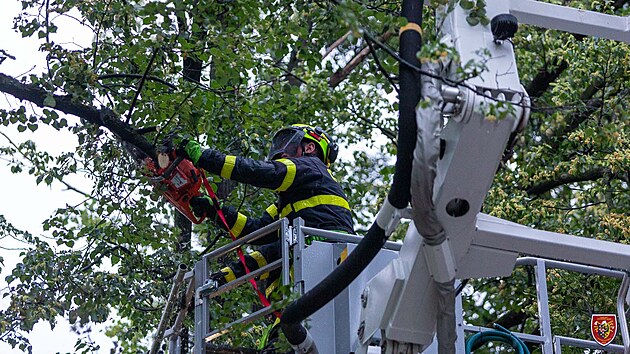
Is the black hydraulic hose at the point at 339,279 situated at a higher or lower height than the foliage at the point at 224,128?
lower

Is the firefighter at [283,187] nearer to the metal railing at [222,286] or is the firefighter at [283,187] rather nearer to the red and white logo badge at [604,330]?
the metal railing at [222,286]

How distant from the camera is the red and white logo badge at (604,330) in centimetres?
672

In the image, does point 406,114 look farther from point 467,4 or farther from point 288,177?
point 288,177

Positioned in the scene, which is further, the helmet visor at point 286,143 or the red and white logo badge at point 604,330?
the helmet visor at point 286,143

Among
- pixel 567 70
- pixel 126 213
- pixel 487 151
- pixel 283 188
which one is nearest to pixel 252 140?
pixel 126 213

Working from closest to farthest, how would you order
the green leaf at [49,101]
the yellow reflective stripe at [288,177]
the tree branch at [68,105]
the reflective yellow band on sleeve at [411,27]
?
the reflective yellow band on sleeve at [411,27]
the yellow reflective stripe at [288,177]
the green leaf at [49,101]
the tree branch at [68,105]

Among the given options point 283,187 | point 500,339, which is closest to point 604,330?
point 500,339

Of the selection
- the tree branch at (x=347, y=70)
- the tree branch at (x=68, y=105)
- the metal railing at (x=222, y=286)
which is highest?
the tree branch at (x=347, y=70)

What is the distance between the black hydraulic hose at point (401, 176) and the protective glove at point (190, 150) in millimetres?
1895

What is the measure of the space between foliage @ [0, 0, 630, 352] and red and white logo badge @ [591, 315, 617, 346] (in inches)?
56.8

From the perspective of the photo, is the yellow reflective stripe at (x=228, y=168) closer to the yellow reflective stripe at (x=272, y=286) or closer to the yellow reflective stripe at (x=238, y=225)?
the yellow reflective stripe at (x=238, y=225)

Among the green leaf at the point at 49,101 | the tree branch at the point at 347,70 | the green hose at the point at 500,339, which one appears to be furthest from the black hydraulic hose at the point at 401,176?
the tree branch at the point at 347,70

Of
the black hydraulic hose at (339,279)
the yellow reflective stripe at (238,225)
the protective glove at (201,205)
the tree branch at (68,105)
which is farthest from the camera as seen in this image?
the tree branch at (68,105)

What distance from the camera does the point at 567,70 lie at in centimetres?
1391
